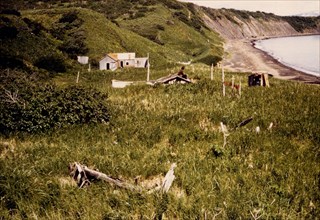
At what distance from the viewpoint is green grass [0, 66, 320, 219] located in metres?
7.19

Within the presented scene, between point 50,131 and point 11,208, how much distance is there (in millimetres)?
7455

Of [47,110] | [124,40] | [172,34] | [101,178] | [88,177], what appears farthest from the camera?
[172,34]

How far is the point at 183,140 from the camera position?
12.9 meters

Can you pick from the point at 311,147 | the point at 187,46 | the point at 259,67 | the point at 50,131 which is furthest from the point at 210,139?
the point at 187,46

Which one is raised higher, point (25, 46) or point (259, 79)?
point (25, 46)

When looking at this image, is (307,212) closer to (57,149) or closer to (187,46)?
(57,149)

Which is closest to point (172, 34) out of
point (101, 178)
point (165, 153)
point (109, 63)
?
point (109, 63)

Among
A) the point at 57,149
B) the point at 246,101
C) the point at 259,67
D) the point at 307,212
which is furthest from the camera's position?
the point at 259,67

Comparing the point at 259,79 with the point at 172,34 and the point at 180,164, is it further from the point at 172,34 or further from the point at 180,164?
the point at 172,34

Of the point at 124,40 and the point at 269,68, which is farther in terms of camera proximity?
the point at 124,40

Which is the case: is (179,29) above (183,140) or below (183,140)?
above

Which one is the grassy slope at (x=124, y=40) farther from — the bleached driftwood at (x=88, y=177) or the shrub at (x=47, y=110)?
the bleached driftwood at (x=88, y=177)

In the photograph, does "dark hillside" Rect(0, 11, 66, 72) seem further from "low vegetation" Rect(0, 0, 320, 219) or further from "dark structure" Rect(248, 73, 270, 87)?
"dark structure" Rect(248, 73, 270, 87)

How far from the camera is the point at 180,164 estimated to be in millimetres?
9844
